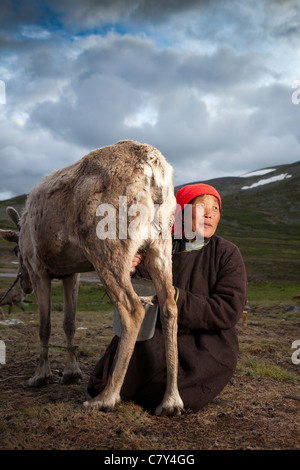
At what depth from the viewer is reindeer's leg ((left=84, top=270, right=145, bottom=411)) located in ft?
12.5

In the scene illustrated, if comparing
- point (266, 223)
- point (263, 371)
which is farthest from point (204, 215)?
point (266, 223)

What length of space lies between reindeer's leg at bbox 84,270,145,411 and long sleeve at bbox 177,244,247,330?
49 cm

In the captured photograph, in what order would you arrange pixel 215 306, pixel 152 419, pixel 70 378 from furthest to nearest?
pixel 70 378
pixel 215 306
pixel 152 419

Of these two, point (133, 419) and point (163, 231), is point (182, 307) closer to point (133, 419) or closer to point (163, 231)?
point (163, 231)

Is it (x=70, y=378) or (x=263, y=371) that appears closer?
(x=70, y=378)

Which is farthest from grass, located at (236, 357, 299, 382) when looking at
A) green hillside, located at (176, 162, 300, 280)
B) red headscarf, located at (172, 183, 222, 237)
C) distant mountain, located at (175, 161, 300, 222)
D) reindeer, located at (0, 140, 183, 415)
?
distant mountain, located at (175, 161, 300, 222)

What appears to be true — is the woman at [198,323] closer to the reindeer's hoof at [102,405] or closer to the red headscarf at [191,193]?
the red headscarf at [191,193]

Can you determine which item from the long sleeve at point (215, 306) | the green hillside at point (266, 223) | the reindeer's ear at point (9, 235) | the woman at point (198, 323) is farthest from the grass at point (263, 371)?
the green hillside at point (266, 223)

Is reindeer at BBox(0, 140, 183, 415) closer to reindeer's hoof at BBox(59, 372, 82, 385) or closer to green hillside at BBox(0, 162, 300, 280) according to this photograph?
reindeer's hoof at BBox(59, 372, 82, 385)

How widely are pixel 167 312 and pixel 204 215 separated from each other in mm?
1185

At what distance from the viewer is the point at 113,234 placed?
3.90 m

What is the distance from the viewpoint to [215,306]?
13.3 ft

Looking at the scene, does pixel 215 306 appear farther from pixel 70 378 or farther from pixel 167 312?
pixel 70 378
